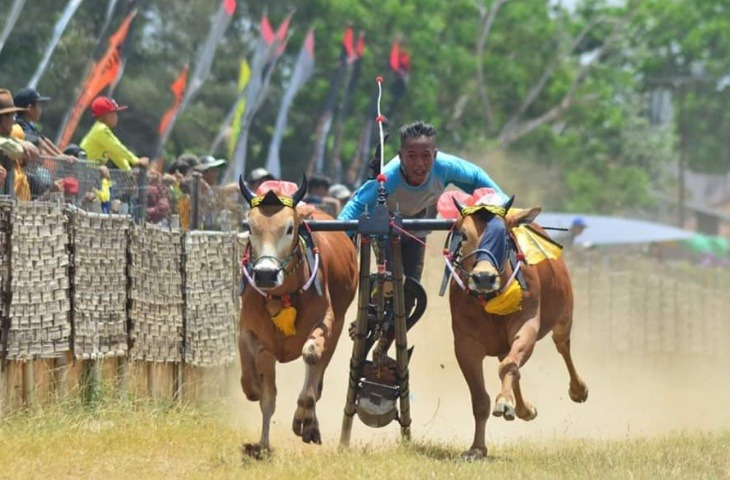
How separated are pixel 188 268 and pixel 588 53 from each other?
4978cm

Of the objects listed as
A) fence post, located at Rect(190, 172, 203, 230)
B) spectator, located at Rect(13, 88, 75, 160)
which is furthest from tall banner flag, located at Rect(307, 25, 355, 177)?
spectator, located at Rect(13, 88, 75, 160)

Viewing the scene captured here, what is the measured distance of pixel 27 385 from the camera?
12.4 metres

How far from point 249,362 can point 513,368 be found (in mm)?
1877

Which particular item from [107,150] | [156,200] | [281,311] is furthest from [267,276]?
[107,150]

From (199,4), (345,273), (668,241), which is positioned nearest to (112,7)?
(345,273)

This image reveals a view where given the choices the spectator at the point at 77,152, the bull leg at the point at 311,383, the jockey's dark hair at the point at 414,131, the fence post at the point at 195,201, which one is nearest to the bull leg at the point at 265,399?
the bull leg at the point at 311,383

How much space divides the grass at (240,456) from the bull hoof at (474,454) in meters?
0.09

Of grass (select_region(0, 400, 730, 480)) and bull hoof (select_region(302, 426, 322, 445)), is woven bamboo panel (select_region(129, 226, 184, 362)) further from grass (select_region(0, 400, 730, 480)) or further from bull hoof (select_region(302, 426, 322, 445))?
bull hoof (select_region(302, 426, 322, 445))

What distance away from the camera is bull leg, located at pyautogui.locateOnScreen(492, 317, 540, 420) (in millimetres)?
11055

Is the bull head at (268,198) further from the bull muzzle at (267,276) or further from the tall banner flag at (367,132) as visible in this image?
the tall banner flag at (367,132)

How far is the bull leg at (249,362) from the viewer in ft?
38.7

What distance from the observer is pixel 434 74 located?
52.7m

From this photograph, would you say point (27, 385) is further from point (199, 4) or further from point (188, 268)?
point (199, 4)

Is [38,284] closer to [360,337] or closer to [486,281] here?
[360,337]
